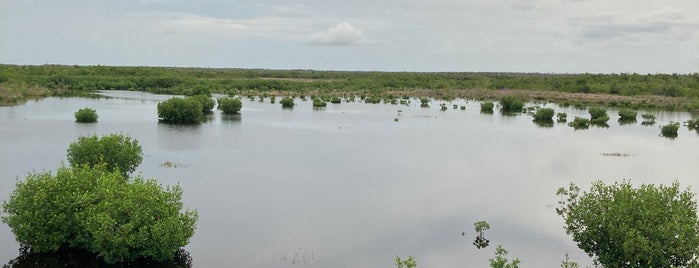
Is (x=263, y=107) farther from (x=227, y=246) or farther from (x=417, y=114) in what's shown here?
(x=227, y=246)

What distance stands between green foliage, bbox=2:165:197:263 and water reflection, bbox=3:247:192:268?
267 mm

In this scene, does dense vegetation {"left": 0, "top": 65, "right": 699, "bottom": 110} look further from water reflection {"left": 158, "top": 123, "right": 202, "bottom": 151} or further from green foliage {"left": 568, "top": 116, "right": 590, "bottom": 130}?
water reflection {"left": 158, "top": 123, "right": 202, "bottom": 151}

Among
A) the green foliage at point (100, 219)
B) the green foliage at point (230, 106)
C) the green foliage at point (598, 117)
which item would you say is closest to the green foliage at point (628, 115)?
the green foliage at point (598, 117)

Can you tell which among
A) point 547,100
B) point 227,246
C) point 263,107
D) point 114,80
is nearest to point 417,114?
point 263,107

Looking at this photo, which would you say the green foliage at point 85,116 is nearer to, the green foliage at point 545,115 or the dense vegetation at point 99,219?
the dense vegetation at point 99,219

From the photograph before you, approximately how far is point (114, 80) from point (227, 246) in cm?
12548

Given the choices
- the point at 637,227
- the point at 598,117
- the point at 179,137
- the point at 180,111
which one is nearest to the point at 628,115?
the point at 598,117

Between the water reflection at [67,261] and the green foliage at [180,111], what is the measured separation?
43.4m

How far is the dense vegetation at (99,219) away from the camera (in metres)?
20.8

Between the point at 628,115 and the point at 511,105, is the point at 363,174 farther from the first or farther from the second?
the point at 511,105

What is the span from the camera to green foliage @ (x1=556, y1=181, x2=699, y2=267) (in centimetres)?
1906

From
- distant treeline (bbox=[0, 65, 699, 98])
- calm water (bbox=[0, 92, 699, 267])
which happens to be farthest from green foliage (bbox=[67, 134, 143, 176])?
distant treeline (bbox=[0, 65, 699, 98])

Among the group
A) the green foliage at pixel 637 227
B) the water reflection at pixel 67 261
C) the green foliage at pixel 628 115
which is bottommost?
the water reflection at pixel 67 261

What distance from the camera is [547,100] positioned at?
122 metres
